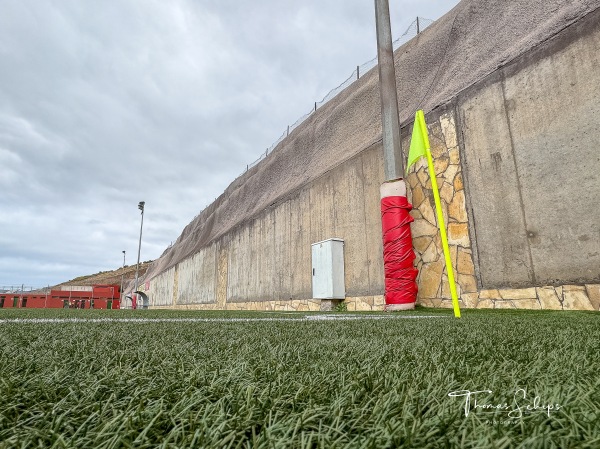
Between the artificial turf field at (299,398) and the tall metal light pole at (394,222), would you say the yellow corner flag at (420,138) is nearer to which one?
the tall metal light pole at (394,222)

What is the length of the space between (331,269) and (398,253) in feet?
8.01

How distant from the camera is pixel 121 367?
49.3 inches

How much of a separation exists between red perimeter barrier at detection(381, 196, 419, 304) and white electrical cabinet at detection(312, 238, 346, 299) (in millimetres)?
2127

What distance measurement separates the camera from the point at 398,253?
6.61 m

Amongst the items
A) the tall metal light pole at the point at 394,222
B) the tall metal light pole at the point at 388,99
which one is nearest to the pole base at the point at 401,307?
the tall metal light pole at the point at 394,222

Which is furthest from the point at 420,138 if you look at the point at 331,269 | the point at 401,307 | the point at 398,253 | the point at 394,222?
the point at 331,269

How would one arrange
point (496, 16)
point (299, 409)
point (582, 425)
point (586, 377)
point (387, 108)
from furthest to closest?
1. point (387, 108)
2. point (496, 16)
3. point (586, 377)
4. point (299, 409)
5. point (582, 425)

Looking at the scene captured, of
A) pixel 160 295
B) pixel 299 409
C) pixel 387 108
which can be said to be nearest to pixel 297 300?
pixel 387 108

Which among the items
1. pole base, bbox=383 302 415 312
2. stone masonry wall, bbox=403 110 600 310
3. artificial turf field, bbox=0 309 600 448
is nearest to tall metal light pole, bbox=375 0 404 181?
stone masonry wall, bbox=403 110 600 310

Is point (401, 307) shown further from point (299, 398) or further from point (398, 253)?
point (299, 398)

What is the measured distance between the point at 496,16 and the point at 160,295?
94.6 ft

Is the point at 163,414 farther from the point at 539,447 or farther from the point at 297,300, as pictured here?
the point at 297,300

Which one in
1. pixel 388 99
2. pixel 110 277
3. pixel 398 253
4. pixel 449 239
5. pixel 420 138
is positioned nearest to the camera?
pixel 420 138

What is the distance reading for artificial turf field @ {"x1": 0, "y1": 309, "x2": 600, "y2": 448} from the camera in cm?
67
